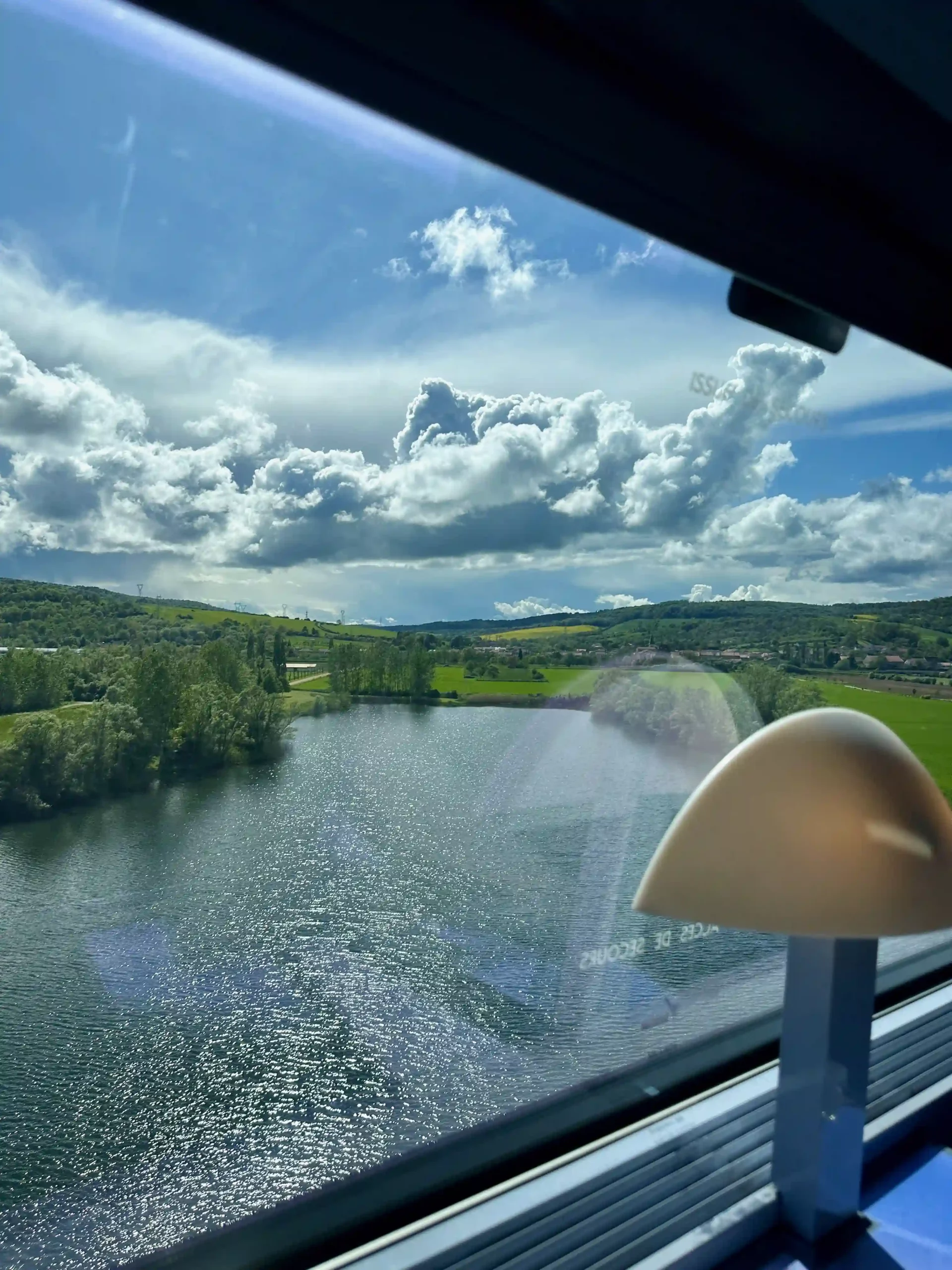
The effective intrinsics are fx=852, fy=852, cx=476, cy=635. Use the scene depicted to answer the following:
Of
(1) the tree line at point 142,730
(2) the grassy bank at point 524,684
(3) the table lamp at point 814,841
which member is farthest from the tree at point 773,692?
(1) the tree line at point 142,730

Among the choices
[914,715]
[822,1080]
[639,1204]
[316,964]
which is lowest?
[639,1204]

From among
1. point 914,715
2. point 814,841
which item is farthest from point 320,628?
point 914,715

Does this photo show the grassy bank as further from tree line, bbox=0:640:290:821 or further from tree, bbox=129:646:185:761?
tree, bbox=129:646:185:761

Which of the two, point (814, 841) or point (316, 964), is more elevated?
point (814, 841)

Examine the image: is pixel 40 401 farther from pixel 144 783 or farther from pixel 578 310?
pixel 578 310

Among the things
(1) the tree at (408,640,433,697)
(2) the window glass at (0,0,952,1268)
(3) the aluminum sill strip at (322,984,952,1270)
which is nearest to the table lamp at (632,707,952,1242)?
(2) the window glass at (0,0,952,1268)

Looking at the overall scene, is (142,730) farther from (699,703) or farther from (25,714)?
(699,703)
